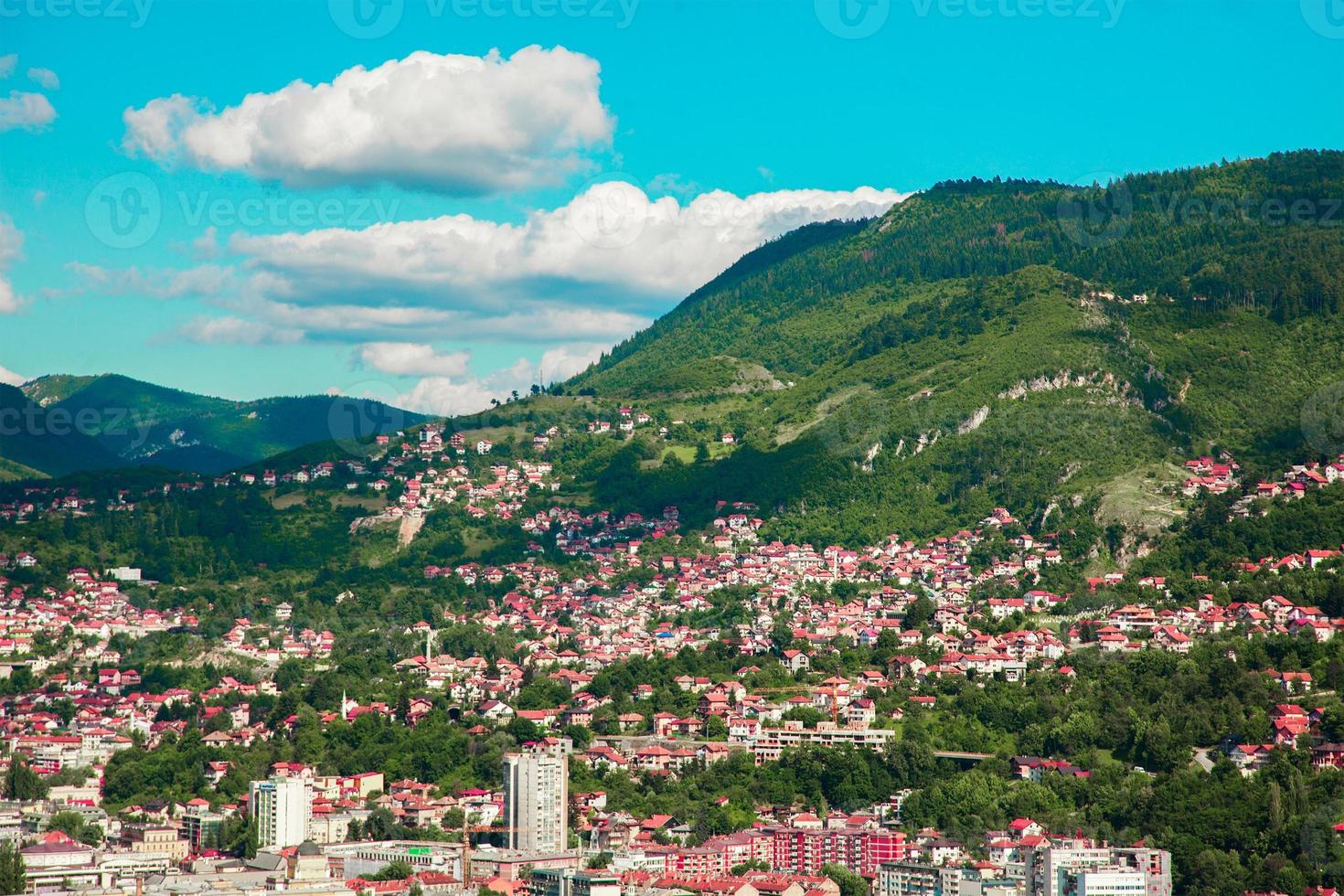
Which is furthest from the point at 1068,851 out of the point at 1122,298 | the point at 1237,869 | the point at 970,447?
the point at 1122,298

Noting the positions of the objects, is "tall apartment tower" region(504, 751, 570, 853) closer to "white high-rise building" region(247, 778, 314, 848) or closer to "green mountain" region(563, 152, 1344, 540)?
"white high-rise building" region(247, 778, 314, 848)

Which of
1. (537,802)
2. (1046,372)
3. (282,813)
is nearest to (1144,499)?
(1046,372)

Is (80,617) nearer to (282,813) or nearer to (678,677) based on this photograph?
(678,677)

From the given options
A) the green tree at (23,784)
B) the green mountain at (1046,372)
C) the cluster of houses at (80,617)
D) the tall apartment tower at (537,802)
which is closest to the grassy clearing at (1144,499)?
the green mountain at (1046,372)

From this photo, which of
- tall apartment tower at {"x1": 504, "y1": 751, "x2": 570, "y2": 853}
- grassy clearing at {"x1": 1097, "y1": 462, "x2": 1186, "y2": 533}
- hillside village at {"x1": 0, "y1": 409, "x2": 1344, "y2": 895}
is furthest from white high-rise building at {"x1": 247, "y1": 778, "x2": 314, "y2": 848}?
grassy clearing at {"x1": 1097, "y1": 462, "x2": 1186, "y2": 533}

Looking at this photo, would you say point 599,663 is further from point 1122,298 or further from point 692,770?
point 1122,298

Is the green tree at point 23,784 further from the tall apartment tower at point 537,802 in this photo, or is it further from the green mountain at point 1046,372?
the green mountain at point 1046,372
